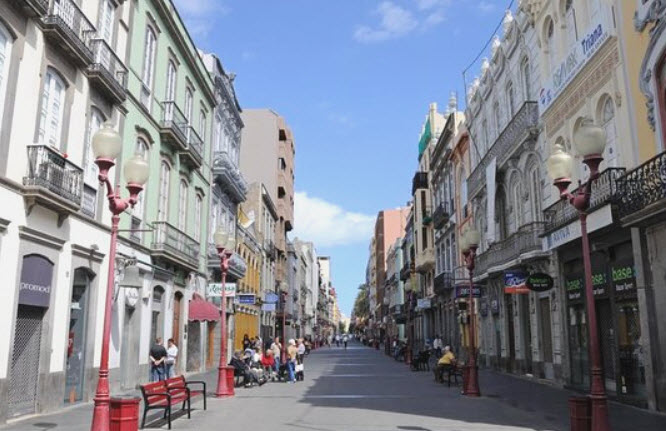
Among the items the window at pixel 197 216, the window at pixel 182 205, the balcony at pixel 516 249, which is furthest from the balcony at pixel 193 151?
the balcony at pixel 516 249

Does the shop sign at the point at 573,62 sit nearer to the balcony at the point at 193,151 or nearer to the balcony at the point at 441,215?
the balcony at the point at 193,151

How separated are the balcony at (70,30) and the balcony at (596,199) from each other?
37.4 feet

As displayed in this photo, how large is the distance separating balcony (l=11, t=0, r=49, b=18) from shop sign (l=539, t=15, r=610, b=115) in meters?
13.0

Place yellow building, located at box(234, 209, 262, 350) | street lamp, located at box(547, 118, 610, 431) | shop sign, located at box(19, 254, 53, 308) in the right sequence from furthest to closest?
yellow building, located at box(234, 209, 262, 350) → shop sign, located at box(19, 254, 53, 308) → street lamp, located at box(547, 118, 610, 431)

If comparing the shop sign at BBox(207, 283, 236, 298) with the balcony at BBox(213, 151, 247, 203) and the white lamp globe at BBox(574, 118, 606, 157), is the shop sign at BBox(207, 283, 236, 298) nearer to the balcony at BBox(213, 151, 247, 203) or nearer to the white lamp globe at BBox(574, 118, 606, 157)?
the balcony at BBox(213, 151, 247, 203)

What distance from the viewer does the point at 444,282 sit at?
37969mm

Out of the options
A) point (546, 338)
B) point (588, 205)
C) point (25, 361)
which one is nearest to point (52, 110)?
point (25, 361)

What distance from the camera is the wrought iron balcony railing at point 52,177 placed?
11.9m

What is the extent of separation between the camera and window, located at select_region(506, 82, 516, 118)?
24.8 meters

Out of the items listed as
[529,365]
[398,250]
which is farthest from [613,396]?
[398,250]

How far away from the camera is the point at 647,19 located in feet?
43.9

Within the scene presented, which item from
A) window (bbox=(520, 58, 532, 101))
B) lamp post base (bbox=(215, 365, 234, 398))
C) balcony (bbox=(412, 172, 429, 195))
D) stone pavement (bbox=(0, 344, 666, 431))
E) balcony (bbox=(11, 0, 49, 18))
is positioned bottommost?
stone pavement (bbox=(0, 344, 666, 431))

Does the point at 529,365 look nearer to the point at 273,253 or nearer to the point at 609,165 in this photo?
the point at 609,165

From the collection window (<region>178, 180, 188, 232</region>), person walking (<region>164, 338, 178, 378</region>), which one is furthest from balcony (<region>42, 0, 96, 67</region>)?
window (<region>178, 180, 188, 232</region>)
